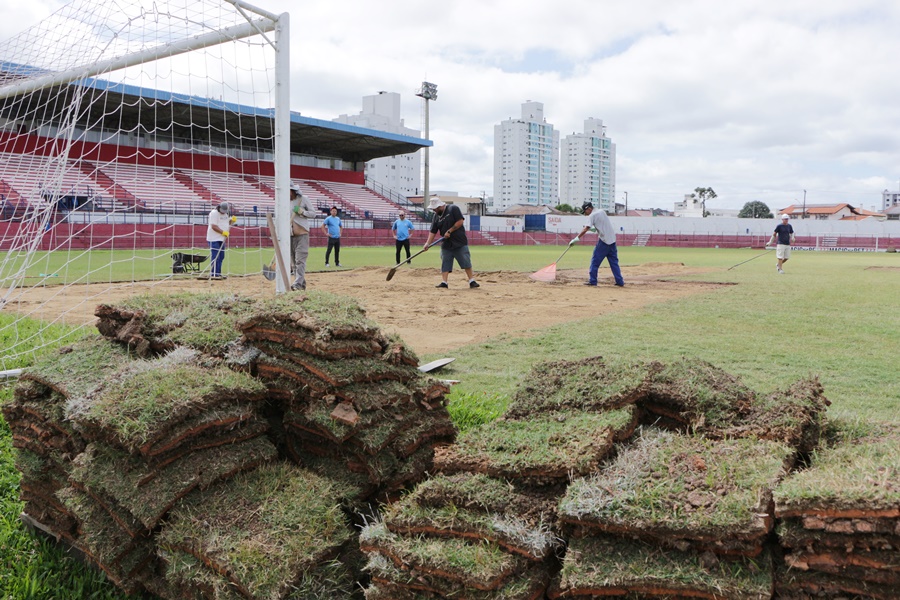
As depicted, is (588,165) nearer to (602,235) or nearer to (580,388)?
(602,235)

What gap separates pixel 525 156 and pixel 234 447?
15049 cm

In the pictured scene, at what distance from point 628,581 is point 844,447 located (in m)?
1.16

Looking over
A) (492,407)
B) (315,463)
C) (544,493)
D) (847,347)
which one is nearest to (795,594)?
(544,493)

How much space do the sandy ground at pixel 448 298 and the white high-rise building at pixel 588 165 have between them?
142168 millimetres

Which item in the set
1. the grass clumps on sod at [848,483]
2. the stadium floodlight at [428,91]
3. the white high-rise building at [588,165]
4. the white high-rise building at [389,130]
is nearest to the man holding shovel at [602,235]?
the grass clumps on sod at [848,483]

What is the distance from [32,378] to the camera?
11.6ft

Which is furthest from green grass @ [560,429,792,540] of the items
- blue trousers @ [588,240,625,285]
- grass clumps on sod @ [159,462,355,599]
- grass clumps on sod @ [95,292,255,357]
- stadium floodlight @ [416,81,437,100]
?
stadium floodlight @ [416,81,437,100]

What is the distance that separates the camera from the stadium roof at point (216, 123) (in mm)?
9367

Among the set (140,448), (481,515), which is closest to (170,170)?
(140,448)

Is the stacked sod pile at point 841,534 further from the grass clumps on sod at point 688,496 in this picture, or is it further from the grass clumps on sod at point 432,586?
the grass clumps on sod at point 432,586

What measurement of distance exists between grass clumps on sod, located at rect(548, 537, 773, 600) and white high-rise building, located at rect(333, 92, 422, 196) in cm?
7236

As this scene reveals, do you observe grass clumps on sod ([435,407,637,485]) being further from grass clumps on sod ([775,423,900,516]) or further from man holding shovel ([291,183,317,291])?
man holding shovel ([291,183,317,291])

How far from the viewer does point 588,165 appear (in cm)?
15462

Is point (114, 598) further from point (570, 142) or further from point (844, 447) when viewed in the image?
point (570, 142)
